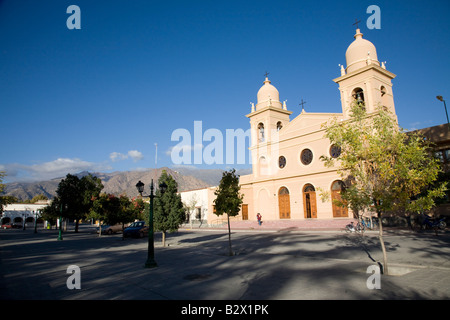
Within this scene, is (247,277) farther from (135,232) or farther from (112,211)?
(112,211)

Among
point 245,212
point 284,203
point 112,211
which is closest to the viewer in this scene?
point 112,211

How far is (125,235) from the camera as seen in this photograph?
24.6 m

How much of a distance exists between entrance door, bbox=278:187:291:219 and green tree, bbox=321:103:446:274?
79.8 ft

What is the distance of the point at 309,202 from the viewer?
102 feet

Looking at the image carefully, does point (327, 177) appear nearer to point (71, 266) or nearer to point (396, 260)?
point (396, 260)

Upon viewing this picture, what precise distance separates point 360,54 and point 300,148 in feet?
39.4

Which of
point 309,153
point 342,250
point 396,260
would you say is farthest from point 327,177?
point 396,260

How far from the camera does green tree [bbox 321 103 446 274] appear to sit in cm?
802

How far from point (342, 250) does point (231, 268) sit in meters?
6.17

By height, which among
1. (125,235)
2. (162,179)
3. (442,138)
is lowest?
(125,235)

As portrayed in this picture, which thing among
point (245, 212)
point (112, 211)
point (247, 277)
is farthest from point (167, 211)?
point (245, 212)

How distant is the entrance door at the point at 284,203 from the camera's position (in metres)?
33.0

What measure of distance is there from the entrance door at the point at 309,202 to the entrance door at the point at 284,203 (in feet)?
7.64

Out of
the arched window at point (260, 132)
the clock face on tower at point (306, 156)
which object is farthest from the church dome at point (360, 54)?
the arched window at point (260, 132)
